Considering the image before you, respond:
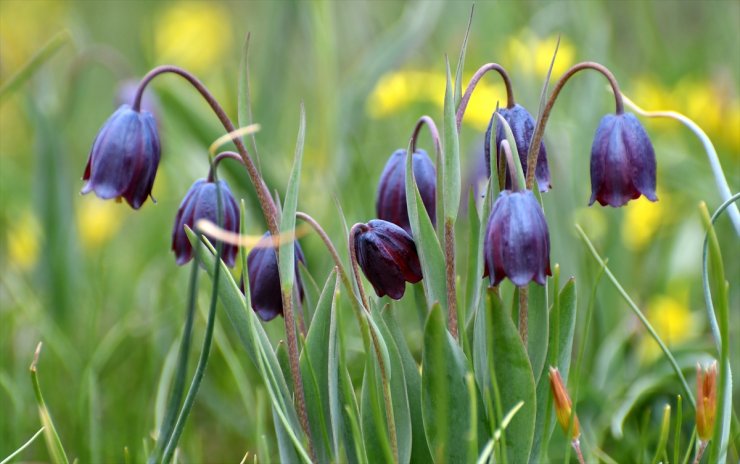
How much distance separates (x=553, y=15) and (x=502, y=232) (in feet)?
7.54

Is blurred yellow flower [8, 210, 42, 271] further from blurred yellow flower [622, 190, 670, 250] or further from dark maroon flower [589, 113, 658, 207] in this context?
dark maroon flower [589, 113, 658, 207]

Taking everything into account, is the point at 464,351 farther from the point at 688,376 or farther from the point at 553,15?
the point at 553,15

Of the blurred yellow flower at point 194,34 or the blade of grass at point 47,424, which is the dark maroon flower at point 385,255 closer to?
the blade of grass at point 47,424

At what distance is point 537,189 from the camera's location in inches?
54.6

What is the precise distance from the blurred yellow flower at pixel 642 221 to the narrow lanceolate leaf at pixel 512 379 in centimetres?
140

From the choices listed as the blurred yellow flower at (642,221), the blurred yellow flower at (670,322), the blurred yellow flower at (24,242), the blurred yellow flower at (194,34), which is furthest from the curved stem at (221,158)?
the blurred yellow flower at (194,34)

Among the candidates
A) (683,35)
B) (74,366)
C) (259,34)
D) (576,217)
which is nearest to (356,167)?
(576,217)

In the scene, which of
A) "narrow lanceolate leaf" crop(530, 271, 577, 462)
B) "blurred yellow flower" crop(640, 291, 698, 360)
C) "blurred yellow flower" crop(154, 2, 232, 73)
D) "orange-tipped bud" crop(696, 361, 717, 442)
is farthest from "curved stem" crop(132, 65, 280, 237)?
"blurred yellow flower" crop(154, 2, 232, 73)

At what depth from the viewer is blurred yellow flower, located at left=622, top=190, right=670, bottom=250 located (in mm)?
2660

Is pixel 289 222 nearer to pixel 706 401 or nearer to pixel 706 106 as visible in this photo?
pixel 706 401

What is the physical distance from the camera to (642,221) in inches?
107

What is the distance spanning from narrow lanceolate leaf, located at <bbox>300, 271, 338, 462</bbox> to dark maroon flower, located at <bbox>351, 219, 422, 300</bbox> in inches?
2.5

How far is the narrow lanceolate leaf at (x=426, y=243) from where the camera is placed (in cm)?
133

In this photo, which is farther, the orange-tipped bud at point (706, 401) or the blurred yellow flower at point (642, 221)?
the blurred yellow flower at point (642, 221)
